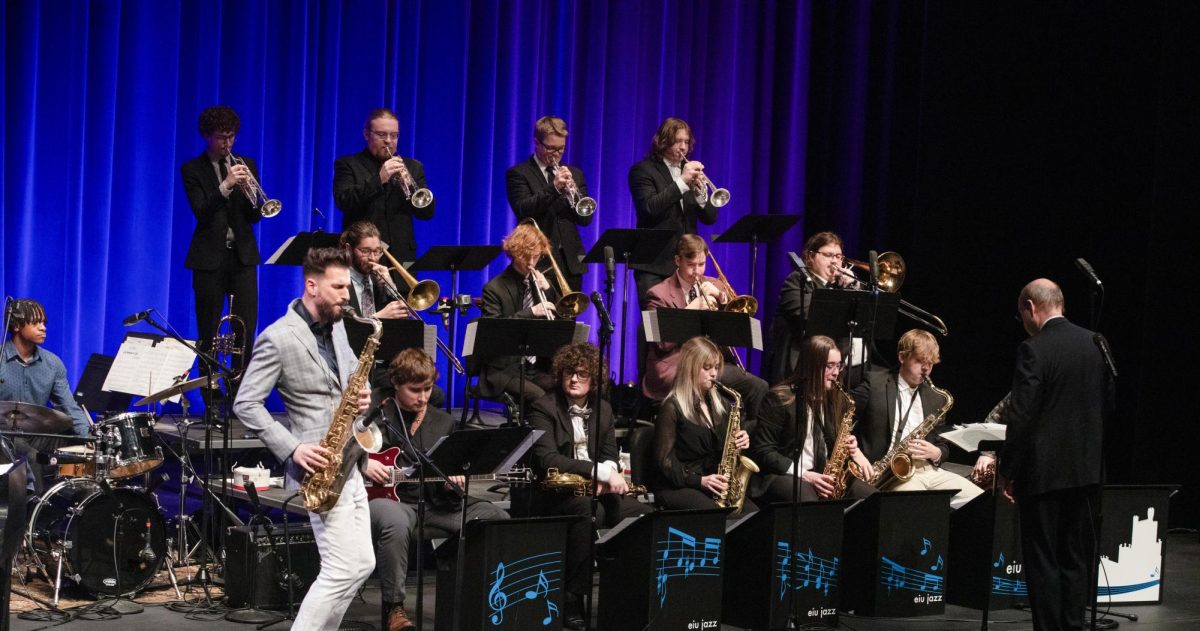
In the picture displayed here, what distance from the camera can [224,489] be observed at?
6.50 metres

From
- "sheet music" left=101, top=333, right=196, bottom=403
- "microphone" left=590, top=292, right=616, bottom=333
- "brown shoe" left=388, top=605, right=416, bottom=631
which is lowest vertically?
"brown shoe" left=388, top=605, right=416, bottom=631

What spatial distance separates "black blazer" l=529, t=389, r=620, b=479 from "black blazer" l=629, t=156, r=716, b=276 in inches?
87.3

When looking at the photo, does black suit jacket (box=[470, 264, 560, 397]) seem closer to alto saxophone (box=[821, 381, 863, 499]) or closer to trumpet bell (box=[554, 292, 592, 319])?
trumpet bell (box=[554, 292, 592, 319])

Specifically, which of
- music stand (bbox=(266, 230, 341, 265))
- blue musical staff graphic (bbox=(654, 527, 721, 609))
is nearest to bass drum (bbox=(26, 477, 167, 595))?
music stand (bbox=(266, 230, 341, 265))

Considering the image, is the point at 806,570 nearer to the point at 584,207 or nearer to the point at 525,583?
the point at 525,583

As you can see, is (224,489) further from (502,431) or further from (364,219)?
(364,219)

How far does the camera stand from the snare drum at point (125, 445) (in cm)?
694

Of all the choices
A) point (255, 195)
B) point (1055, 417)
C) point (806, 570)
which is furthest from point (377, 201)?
point (1055, 417)

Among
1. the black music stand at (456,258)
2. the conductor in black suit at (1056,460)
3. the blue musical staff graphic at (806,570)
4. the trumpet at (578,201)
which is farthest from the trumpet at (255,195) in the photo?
the conductor in black suit at (1056,460)

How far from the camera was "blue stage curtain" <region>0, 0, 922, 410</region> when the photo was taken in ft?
30.9

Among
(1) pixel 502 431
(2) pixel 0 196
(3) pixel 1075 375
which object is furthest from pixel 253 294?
(3) pixel 1075 375

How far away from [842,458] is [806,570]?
98 centimetres

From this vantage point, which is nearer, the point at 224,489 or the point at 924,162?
the point at 224,489

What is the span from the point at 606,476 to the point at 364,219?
2.92 meters
